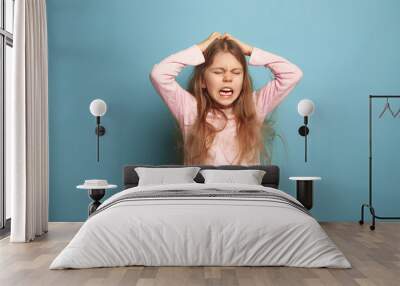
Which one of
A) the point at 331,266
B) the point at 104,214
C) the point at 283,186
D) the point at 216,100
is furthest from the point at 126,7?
the point at 331,266

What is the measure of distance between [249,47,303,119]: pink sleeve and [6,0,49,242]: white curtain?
2.70 m

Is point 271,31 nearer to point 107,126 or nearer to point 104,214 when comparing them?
point 107,126

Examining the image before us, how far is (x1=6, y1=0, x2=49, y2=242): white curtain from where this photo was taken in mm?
5898

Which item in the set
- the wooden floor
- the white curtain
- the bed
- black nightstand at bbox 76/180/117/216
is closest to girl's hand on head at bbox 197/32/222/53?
the white curtain

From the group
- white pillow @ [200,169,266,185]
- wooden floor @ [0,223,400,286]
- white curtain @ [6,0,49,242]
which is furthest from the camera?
white pillow @ [200,169,266,185]

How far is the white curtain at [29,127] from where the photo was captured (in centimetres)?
590

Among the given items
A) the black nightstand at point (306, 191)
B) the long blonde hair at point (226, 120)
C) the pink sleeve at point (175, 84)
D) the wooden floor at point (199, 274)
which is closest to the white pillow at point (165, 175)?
the long blonde hair at point (226, 120)

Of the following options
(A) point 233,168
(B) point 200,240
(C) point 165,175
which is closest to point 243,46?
(A) point 233,168

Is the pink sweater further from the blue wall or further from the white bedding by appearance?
the white bedding

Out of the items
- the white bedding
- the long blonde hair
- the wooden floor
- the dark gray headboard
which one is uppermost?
the long blonde hair

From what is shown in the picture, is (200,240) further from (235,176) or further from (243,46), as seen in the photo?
(243,46)

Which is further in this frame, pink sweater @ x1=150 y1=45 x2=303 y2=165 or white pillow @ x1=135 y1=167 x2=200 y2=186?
pink sweater @ x1=150 y1=45 x2=303 y2=165

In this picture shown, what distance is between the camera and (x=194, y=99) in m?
7.43

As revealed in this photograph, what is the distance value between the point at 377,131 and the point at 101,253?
14.3 ft
